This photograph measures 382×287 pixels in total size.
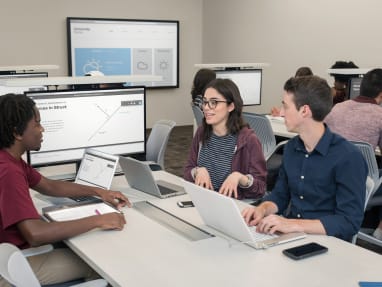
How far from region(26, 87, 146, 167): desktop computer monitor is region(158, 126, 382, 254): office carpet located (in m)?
2.63

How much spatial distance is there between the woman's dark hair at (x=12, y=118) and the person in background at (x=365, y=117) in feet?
7.03

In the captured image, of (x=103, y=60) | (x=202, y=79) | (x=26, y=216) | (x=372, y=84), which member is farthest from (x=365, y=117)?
(x=103, y=60)

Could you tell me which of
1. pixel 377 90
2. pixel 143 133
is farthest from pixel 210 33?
pixel 143 133

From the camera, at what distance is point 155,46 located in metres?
7.90

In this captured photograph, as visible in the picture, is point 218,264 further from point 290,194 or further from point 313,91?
point 313,91

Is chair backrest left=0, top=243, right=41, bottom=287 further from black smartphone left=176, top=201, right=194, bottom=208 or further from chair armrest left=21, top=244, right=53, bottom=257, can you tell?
black smartphone left=176, top=201, right=194, bottom=208

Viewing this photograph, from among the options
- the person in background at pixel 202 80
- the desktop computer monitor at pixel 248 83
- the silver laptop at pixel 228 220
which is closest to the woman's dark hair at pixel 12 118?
the silver laptop at pixel 228 220

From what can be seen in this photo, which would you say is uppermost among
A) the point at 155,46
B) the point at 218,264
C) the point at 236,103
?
the point at 155,46

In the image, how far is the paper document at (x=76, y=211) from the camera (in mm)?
1993

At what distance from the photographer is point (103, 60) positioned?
751 centimetres

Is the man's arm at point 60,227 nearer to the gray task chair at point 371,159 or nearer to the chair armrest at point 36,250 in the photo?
the chair armrest at point 36,250

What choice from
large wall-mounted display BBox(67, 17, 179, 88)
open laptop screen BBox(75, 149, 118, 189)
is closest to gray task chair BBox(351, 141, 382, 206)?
open laptop screen BBox(75, 149, 118, 189)

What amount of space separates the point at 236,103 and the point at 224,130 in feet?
0.50

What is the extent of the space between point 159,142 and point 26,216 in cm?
178
